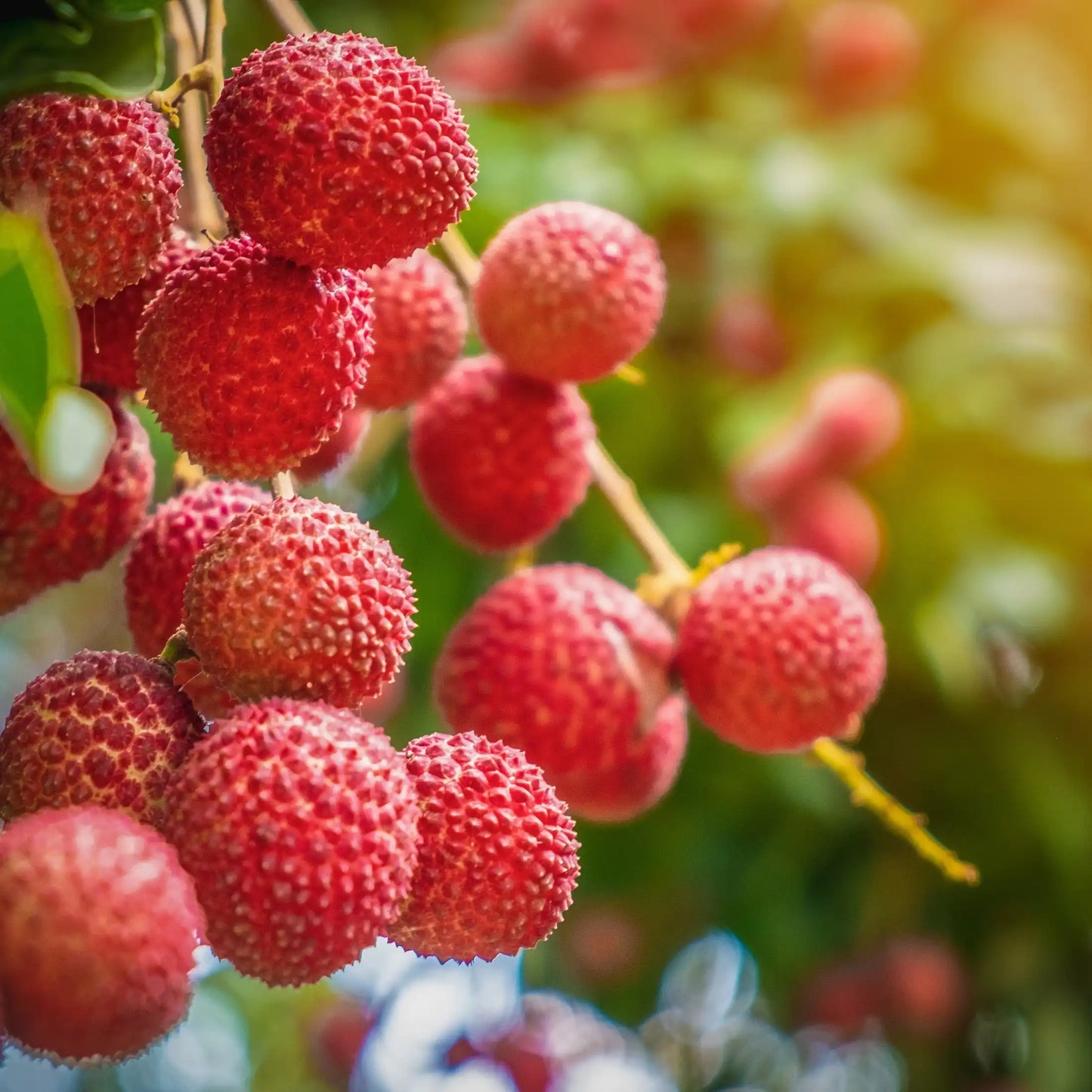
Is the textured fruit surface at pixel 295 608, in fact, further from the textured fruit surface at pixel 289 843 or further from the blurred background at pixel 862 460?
the blurred background at pixel 862 460

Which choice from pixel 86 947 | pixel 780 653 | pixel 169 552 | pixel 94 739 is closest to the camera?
pixel 86 947

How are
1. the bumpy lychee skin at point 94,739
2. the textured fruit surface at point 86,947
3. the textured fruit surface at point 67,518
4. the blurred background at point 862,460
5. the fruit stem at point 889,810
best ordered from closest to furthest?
the textured fruit surface at point 86,947 < the bumpy lychee skin at point 94,739 < the textured fruit surface at point 67,518 < the fruit stem at point 889,810 < the blurred background at point 862,460

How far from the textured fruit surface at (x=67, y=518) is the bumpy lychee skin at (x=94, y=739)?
0.45 ft

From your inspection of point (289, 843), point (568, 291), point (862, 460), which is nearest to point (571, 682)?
point (568, 291)

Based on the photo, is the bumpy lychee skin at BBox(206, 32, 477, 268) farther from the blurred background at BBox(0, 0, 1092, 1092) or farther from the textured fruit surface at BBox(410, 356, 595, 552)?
the blurred background at BBox(0, 0, 1092, 1092)

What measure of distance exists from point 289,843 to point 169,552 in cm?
23

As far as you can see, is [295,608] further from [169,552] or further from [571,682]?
[571,682]

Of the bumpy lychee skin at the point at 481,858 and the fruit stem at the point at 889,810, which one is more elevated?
the bumpy lychee skin at the point at 481,858

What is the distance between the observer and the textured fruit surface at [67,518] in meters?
0.64

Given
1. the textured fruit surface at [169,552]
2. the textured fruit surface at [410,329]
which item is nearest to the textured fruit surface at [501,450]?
the textured fruit surface at [410,329]

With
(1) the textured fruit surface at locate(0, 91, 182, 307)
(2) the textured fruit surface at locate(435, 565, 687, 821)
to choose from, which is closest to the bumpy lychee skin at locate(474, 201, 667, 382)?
(2) the textured fruit surface at locate(435, 565, 687, 821)

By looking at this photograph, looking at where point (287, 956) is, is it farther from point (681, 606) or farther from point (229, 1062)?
point (229, 1062)

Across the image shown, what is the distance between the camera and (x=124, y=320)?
2.14 feet

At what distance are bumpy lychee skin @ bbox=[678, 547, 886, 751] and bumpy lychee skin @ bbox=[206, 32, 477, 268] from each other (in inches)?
12.3
